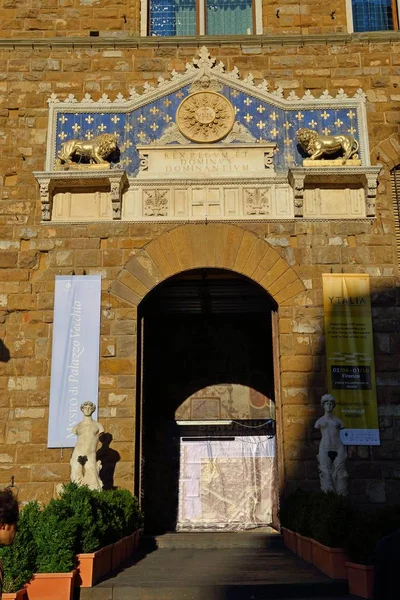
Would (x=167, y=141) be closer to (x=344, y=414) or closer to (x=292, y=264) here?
(x=292, y=264)

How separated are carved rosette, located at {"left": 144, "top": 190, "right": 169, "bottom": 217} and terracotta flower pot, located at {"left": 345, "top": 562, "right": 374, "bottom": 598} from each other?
7.47 meters

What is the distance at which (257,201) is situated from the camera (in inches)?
547

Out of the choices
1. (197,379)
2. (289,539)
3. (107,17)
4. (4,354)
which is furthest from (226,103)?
(289,539)

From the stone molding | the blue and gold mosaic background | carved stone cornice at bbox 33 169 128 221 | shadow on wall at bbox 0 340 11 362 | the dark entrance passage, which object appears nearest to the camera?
shadow on wall at bbox 0 340 11 362

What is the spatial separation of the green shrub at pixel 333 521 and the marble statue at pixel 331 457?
1.83 m

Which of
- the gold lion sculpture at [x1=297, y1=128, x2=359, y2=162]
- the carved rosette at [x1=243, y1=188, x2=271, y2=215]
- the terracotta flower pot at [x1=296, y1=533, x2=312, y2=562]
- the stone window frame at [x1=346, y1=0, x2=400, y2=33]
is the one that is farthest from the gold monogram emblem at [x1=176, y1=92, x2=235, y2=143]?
the terracotta flower pot at [x1=296, y1=533, x2=312, y2=562]

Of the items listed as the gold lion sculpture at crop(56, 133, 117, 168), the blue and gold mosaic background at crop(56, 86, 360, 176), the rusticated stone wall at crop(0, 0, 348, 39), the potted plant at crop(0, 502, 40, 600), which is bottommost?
the potted plant at crop(0, 502, 40, 600)

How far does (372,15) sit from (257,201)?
5092 mm

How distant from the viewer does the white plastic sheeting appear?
16.9 metres

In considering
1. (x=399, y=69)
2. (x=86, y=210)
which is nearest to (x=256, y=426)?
(x=86, y=210)

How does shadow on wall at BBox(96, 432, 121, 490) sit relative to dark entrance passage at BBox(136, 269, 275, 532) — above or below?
below

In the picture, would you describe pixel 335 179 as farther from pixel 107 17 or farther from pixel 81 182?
pixel 107 17

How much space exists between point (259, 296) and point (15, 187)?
5.91m

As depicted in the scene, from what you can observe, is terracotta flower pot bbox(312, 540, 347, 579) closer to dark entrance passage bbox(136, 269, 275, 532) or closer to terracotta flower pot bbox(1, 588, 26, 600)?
terracotta flower pot bbox(1, 588, 26, 600)
